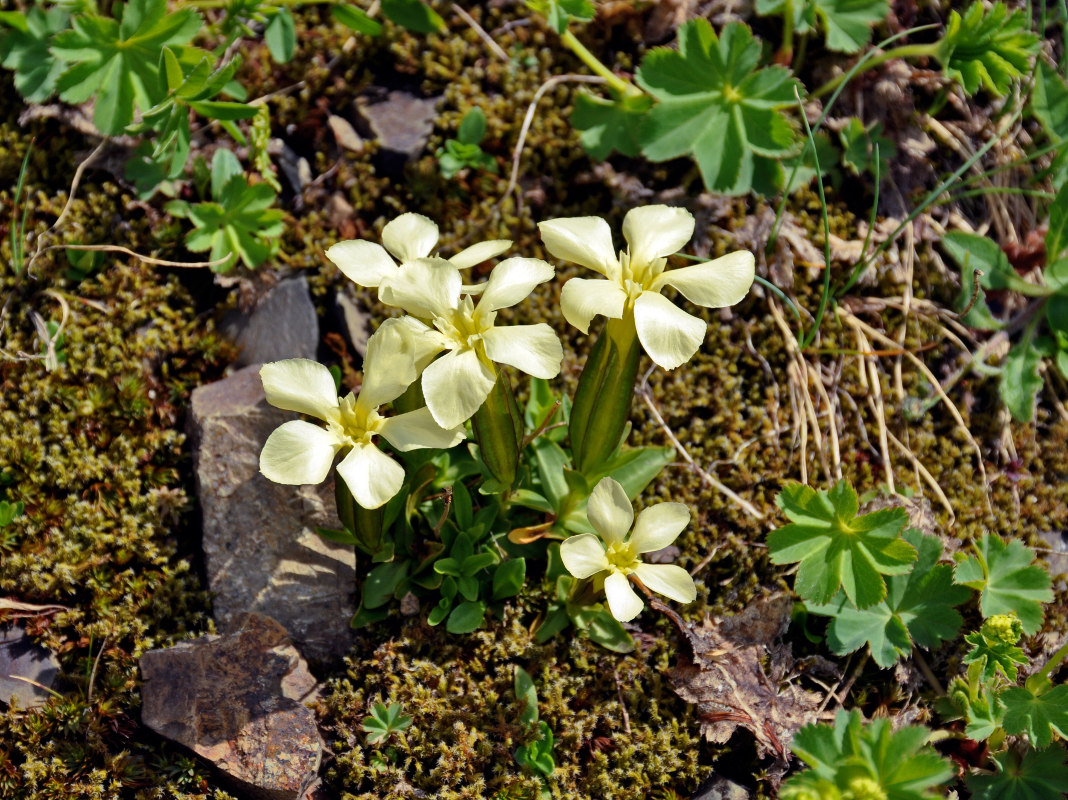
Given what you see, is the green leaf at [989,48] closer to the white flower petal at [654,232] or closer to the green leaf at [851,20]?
the green leaf at [851,20]

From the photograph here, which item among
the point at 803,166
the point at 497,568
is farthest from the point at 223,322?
the point at 803,166

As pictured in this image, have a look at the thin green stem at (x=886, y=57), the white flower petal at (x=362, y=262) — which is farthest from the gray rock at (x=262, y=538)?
the thin green stem at (x=886, y=57)

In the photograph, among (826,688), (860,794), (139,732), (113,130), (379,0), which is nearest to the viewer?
(860,794)

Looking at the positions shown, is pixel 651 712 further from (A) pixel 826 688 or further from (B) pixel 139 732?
(B) pixel 139 732

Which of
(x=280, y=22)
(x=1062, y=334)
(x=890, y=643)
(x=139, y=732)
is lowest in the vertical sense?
(x=139, y=732)

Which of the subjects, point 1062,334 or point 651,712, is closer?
point 651,712

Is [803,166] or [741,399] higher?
[803,166]

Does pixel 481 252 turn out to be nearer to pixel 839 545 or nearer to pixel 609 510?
pixel 609 510

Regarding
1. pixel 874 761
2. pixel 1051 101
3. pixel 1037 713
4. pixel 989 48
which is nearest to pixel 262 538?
pixel 874 761
